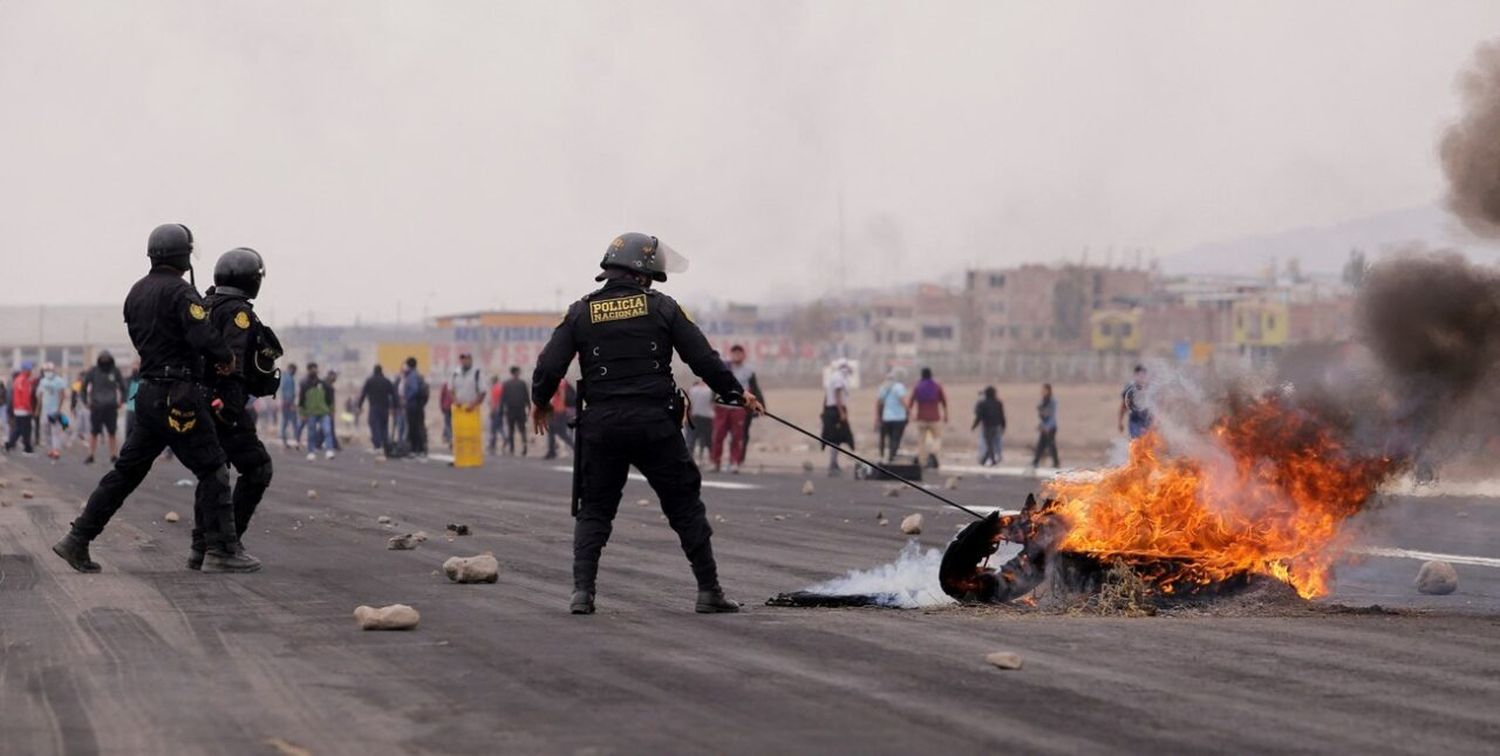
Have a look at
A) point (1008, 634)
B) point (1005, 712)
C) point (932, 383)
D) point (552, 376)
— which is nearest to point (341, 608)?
point (552, 376)

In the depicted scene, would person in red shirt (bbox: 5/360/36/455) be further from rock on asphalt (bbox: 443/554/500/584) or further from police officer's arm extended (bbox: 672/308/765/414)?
police officer's arm extended (bbox: 672/308/765/414)

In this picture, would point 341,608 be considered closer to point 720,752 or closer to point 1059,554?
point 1059,554

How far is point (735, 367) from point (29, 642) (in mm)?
19519

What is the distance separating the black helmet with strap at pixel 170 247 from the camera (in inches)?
474

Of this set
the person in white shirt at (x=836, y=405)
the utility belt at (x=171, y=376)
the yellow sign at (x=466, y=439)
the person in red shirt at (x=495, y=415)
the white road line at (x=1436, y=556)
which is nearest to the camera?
the utility belt at (x=171, y=376)

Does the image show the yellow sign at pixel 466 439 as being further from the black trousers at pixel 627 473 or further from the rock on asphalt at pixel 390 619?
the rock on asphalt at pixel 390 619

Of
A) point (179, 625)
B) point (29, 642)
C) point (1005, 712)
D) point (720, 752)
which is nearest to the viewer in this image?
point (720, 752)

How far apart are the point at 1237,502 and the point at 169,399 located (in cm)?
629

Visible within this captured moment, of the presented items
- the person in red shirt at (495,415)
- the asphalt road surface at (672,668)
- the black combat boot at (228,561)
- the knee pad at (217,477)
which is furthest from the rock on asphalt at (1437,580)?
the person in red shirt at (495,415)

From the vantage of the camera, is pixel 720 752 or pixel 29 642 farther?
pixel 29 642

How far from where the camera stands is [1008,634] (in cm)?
894

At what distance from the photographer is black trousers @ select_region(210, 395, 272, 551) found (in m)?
12.1

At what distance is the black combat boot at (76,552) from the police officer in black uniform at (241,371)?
0.65 m

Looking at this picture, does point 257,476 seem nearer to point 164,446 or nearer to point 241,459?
point 241,459
